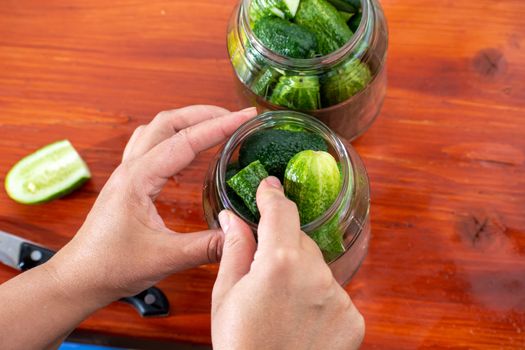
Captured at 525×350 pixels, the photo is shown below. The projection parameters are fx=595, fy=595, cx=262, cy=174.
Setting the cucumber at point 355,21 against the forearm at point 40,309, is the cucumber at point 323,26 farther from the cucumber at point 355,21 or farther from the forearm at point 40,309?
the forearm at point 40,309

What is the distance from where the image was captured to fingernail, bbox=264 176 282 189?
2.60ft

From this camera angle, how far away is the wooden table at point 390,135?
3.58 ft

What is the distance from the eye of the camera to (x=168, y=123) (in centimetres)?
102

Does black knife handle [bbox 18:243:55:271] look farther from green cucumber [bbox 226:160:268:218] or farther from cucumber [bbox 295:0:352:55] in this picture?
cucumber [bbox 295:0:352:55]

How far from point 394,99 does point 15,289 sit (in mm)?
786

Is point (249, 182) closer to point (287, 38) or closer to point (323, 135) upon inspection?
point (323, 135)

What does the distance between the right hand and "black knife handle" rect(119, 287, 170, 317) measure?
36 cm

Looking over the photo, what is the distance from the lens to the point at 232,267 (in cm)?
75

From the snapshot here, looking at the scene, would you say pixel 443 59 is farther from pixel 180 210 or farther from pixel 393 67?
pixel 180 210

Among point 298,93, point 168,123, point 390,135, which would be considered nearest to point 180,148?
point 168,123

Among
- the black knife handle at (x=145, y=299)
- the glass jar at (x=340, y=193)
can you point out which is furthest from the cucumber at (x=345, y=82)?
the black knife handle at (x=145, y=299)

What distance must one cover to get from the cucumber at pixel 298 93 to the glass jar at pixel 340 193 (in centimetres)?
7

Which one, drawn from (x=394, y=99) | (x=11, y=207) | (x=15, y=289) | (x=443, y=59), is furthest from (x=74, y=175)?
(x=443, y=59)

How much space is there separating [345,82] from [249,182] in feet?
0.92
